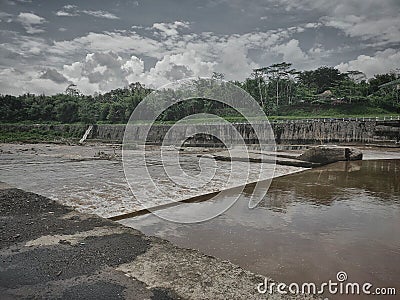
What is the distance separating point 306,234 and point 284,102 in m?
58.9

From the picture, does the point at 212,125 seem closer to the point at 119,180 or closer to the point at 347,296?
the point at 119,180

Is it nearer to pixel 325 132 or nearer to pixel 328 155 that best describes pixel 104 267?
pixel 328 155

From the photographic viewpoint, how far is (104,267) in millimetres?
4109

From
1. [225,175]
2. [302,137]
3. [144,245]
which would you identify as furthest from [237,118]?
[144,245]

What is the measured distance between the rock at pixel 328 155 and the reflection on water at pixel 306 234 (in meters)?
8.60

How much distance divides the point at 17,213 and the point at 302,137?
34.1 m

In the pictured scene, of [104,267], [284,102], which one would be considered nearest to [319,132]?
[284,102]

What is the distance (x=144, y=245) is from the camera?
495 centimetres

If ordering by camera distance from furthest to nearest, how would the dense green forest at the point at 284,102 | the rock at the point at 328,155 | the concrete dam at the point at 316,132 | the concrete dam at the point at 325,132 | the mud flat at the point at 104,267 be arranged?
the dense green forest at the point at 284,102, the concrete dam at the point at 316,132, the concrete dam at the point at 325,132, the rock at the point at 328,155, the mud flat at the point at 104,267

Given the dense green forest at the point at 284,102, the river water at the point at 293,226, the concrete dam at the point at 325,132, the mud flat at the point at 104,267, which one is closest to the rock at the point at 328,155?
the river water at the point at 293,226

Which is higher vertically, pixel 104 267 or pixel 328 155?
pixel 328 155

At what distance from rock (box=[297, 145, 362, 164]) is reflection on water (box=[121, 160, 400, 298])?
860 centimetres

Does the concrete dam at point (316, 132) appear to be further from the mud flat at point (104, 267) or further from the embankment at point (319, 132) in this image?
the mud flat at point (104, 267)

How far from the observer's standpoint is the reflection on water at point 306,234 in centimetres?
471
